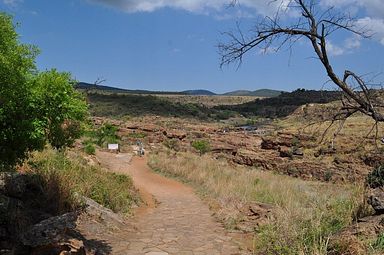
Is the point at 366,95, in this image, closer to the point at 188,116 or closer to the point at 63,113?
the point at 63,113

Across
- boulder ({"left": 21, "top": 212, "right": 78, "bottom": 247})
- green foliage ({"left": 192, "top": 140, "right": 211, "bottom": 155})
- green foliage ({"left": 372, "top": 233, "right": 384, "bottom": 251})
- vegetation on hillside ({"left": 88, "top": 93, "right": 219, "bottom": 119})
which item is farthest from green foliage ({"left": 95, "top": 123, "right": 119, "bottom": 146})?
vegetation on hillside ({"left": 88, "top": 93, "right": 219, "bottom": 119})

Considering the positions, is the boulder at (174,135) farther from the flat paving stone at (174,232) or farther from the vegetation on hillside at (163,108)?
the vegetation on hillside at (163,108)

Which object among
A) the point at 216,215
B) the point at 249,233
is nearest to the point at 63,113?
the point at 249,233

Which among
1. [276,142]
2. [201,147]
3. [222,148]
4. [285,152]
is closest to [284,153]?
[285,152]

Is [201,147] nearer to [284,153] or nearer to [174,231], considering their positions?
[284,153]

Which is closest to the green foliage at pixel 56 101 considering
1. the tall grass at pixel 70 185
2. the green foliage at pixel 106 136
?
the tall grass at pixel 70 185

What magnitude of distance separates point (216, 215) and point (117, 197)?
2.51 metres

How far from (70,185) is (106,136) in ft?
80.4

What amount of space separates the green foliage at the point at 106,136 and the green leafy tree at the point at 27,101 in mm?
24264

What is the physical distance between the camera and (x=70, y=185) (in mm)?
9547

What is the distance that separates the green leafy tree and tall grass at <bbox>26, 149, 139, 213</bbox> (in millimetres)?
2241

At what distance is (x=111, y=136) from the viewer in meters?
34.6

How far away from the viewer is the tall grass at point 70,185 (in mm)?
8734

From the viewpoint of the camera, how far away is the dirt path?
7.63 m
